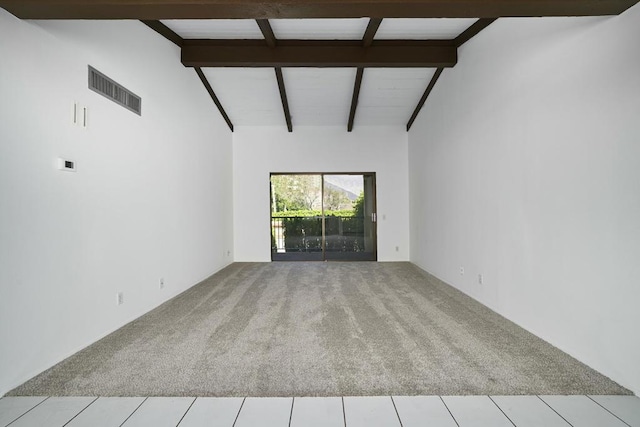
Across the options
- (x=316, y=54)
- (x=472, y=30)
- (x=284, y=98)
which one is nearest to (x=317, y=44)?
(x=316, y=54)

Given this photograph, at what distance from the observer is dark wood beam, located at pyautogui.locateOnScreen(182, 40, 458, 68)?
5.10 metres

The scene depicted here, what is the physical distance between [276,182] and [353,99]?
2.59 meters

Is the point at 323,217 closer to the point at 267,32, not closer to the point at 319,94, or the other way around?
the point at 319,94

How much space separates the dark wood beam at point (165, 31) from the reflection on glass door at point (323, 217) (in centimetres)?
350

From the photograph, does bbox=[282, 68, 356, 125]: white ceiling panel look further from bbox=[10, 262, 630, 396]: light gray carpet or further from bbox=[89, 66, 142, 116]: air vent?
bbox=[10, 262, 630, 396]: light gray carpet

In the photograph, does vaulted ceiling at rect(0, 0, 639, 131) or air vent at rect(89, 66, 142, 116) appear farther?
air vent at rect(89, 66, 142, 116)

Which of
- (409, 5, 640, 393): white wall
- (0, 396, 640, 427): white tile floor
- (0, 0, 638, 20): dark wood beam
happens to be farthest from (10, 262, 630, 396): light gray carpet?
(0, 0, 638, 20): dark wood beam

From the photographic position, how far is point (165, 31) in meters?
4.55

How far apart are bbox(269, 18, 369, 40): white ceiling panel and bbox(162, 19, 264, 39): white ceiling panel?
33 centimetres

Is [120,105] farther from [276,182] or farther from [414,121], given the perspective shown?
[414,121]

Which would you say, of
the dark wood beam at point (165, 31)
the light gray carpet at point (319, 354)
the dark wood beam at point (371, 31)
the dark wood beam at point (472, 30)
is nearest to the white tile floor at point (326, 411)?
the light gray carpet at point (319, 354)

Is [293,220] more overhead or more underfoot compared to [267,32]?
more underfoot

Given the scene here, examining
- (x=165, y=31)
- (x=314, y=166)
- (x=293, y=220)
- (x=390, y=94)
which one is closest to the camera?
(x=165, y=31)

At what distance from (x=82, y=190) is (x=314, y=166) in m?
5.35
